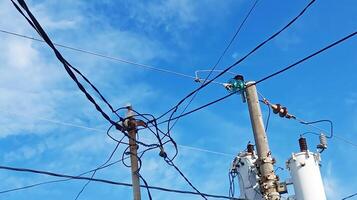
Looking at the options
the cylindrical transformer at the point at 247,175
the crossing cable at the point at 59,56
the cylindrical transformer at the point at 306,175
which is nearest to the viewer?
the crossing cable at the point at 59,56

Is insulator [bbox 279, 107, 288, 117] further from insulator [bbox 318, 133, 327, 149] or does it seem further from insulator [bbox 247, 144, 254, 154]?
insulator [bbox 318, 133, 327, 149]

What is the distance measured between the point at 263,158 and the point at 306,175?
1.68 metres

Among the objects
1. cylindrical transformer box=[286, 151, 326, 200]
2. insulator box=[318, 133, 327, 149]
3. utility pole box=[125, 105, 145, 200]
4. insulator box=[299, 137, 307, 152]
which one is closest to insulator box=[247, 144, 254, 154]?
cylindrical transformer box=[286, 151, 326, 200]

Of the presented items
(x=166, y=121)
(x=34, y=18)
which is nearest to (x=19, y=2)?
(x=34, y=18)

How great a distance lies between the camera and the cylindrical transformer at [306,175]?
36.8ft

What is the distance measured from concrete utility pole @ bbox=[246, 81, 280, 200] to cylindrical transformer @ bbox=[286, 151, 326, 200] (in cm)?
133

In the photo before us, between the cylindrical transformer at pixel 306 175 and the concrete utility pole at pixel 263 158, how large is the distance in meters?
1.33

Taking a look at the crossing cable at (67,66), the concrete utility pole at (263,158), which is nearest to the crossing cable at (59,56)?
the crossing cable at (67,66)

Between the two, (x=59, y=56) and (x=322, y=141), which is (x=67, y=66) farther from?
(x=322, y=141)

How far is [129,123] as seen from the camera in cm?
970

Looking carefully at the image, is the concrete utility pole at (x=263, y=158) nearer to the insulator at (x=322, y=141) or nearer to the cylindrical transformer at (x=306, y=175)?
the cylindrical transformer at (x=306, y=175)

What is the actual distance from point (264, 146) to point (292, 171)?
5.42 ft

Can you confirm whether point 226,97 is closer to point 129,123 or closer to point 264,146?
point 264,146

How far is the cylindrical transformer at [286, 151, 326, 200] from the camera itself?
11.2 metres
